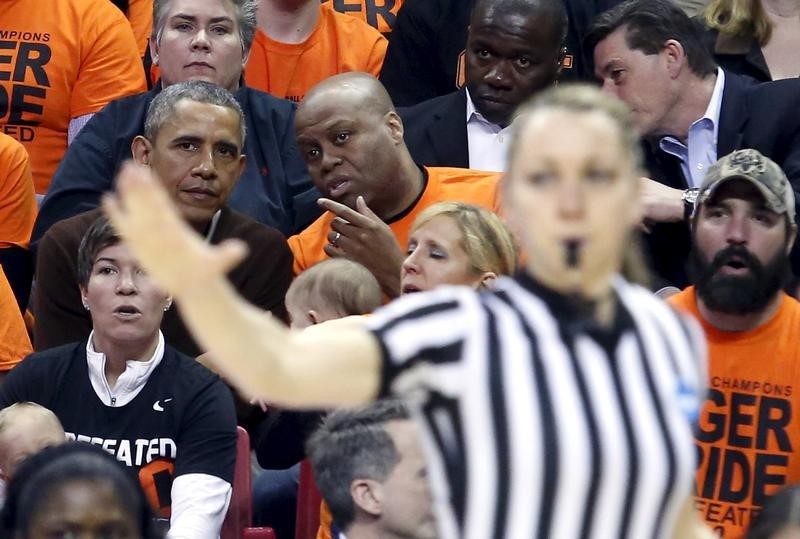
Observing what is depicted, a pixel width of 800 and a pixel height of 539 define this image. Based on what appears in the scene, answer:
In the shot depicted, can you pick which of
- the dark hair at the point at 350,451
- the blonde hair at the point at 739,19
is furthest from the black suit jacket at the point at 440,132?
the dark hair at the point at 350,451

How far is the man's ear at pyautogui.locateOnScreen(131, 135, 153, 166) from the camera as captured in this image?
14.2ft

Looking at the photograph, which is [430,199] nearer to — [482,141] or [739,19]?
[482,141]

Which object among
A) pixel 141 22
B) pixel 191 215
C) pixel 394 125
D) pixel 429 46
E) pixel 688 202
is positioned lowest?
pixel 191 215

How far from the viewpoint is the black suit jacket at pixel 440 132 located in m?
4.78

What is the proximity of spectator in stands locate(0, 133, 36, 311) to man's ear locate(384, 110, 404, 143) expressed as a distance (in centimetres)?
118

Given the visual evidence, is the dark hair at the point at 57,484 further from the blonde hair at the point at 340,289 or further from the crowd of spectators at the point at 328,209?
the blonde hair at the point at 340,289

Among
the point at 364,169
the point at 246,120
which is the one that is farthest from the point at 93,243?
the point at 246,120

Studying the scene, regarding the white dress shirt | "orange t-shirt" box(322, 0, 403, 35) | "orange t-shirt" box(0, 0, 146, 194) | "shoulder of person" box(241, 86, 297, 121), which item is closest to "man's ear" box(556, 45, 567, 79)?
the white dress shirt

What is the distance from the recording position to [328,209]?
4.05 m

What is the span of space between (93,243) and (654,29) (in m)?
1.85

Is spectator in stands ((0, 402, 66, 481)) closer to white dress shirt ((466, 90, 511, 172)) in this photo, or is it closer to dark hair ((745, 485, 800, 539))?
dark hair ((745, 485, 800, 539))

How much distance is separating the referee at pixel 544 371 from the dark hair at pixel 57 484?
3.90ft

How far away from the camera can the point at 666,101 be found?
15.0ft

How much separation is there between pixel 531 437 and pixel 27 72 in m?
3.86
